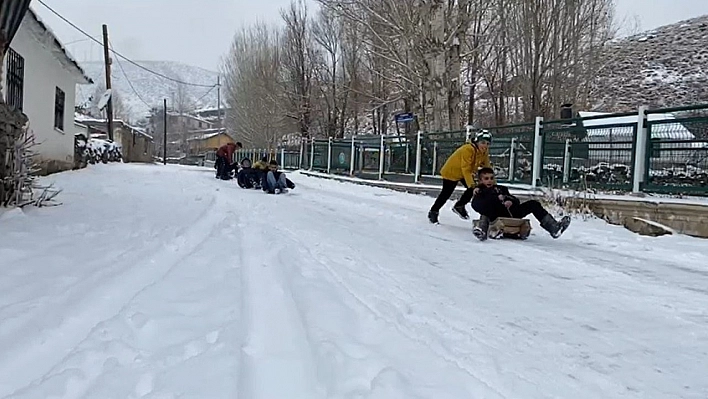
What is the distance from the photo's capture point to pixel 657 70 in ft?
135

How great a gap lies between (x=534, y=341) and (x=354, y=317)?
1.10 meters

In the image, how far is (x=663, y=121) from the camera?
830 cm

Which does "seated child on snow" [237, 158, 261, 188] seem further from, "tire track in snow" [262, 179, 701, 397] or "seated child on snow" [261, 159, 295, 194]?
"tire track in snow" [262, 179, 701, 397]

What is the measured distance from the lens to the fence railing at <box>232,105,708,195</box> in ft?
26.1

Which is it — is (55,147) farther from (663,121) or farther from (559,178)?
(663,121)

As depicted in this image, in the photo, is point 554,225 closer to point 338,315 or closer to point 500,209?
point 500,209

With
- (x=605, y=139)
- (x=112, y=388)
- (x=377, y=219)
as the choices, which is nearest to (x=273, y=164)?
(x=377, y=219)

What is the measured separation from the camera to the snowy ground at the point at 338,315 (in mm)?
2662

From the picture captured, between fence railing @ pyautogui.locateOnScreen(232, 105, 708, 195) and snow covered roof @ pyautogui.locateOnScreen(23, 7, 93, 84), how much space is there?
9.81 metres

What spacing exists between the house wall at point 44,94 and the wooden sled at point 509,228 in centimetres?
1024

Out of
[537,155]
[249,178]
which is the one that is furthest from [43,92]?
[537,155]

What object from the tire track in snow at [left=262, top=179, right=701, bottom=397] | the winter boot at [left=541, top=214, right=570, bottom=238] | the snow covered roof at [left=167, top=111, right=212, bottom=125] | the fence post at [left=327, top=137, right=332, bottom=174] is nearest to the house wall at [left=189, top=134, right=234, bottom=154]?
the snow covered roof at [left=167, top=111, right=212, bottom=125]

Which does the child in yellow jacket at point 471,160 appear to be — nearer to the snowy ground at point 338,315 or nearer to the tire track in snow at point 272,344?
the snowy ground at point 338,315

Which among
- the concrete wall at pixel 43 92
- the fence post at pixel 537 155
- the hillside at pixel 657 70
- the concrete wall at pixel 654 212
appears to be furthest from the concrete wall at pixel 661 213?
the hillside at pixel 657 70
